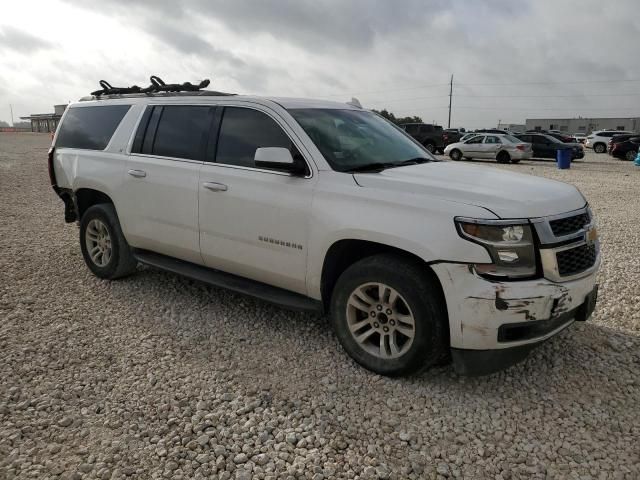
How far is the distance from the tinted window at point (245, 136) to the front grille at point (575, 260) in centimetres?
200

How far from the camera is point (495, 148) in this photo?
939 inches

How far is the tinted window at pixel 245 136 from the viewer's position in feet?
12.8

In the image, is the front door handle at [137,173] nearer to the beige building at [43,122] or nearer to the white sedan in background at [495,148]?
the white sedan in background at [495,148]

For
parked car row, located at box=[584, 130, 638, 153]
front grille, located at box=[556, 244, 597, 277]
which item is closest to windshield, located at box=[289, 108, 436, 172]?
front grille, located at box=[556, 244, 597, 277]

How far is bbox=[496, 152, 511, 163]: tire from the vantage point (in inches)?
933

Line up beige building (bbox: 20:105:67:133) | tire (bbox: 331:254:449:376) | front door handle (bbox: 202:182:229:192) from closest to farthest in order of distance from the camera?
tire (bbox: 331:254:449:376)
front door handle (bbox: 202:182:229:192)
beige building (bbox: 20:105:67:133)

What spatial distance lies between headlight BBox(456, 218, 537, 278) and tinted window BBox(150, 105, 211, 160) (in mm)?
2395

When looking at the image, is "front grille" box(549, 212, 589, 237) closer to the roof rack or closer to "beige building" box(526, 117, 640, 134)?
the roof rack

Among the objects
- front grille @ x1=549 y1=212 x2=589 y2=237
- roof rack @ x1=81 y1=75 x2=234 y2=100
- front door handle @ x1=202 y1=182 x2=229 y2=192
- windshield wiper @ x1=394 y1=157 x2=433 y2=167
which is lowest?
front grille @ x1=549 y1=212 x2=589 y2=237

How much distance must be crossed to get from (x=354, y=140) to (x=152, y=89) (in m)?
2.48

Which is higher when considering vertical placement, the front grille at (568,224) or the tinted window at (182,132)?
the tinted window at (182,132)

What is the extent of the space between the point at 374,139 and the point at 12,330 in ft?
11.0

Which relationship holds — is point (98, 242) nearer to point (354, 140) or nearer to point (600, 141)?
point (354, 140)

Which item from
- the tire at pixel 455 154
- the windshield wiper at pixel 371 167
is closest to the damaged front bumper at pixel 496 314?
the windshield wiper at pixel 371 167
